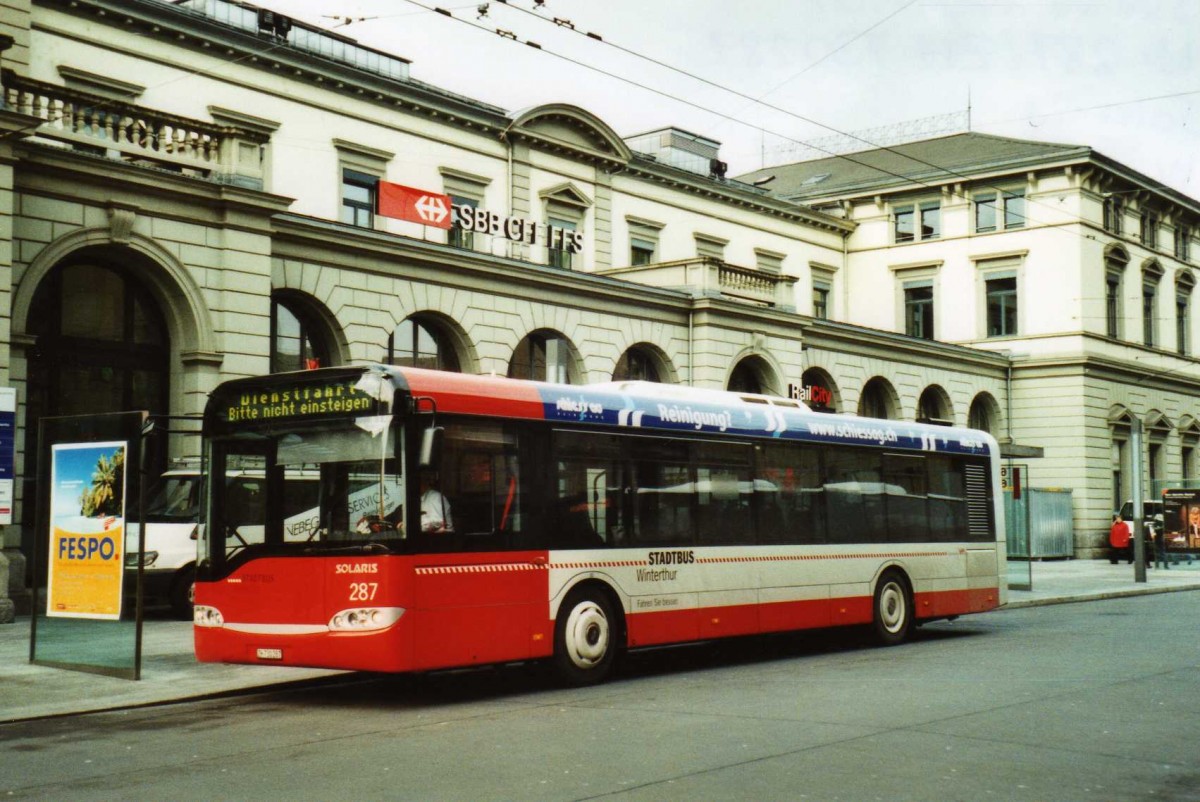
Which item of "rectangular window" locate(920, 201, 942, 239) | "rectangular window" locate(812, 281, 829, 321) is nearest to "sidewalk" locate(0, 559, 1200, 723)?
"rectangular window" locate(812, 281, 829, 321)

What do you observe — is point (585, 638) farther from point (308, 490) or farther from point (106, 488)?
point (106, 488)

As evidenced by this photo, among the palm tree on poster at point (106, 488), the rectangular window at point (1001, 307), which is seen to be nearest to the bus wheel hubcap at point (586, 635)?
the palm tree on poster at point (106, 488)

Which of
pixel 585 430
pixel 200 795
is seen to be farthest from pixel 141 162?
pixel 200 795

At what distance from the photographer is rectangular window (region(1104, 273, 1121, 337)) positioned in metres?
49.4

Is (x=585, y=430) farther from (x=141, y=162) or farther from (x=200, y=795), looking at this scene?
(x=141, y=162)

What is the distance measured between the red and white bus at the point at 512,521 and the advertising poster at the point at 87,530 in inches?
47.9

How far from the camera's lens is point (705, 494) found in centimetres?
1470

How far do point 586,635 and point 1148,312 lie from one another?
4566 cm

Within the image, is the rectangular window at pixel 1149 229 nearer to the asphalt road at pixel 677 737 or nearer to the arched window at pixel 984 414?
the arched window at pixel 984 414

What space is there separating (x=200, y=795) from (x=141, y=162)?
1583 centimetres

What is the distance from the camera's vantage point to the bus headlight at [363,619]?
442 inches

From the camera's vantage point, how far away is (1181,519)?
37375mm

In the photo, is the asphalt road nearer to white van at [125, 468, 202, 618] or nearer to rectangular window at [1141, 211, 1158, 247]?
white van at [125, 468, 202, 618]

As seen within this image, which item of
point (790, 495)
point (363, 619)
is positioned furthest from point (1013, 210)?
point (363, 619)
